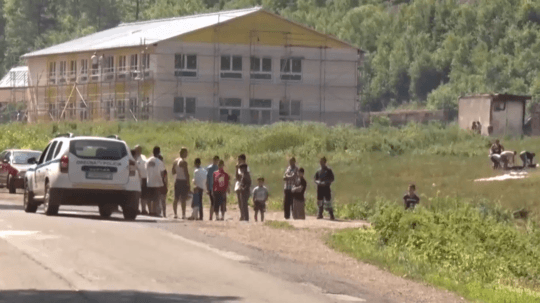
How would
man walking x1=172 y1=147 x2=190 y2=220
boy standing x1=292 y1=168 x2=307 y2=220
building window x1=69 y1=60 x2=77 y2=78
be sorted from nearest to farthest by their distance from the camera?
man walking x1=172 y1=147 x2=190 y2=220 → boy standing x1=292 y1=168 x2=307 y2=220 → building window x1=69 y1=60 x2=77 y2=78

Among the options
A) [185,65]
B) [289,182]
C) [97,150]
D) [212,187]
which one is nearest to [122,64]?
[185,65]

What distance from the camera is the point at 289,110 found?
96.9 meters

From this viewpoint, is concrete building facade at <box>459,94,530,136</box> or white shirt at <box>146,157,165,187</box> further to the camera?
concrete building facade at <box>459,94,530,136</box>

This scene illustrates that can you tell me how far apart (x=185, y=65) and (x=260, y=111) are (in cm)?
594

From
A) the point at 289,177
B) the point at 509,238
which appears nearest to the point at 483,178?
the point at 289,177

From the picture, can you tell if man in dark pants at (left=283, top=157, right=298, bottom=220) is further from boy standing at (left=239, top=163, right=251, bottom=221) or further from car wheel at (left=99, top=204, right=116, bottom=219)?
car wheel at (left=99, top=204, right=116, bottom=219)

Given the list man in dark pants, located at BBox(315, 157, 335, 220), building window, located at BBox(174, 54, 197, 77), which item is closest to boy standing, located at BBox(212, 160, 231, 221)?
man in dark pants, located at BBox(315, 157, 335, 220)

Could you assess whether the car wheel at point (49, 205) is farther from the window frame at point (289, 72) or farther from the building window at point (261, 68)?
the window frame at point (289, 72)

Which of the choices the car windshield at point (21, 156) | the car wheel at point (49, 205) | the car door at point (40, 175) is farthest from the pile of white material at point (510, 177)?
the car wheel at point (49, 205)

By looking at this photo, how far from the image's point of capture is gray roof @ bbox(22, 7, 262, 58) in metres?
95.7

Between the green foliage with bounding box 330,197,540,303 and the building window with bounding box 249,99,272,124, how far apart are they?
62.2 metres

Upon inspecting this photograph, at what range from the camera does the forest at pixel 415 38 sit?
16312cm

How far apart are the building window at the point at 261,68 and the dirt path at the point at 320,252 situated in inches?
2494

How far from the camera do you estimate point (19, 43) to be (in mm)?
177875
